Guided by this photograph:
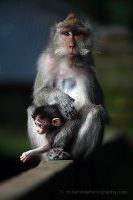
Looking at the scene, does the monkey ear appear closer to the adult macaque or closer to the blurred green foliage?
the adult macaque

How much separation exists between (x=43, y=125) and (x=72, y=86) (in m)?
0.70

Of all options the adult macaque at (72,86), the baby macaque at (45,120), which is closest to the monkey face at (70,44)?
the adult macaque at (72,86)

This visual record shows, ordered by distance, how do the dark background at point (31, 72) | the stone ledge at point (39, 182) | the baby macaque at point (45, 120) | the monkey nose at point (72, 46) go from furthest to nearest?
the dark background at point (31, 72)
the monkey nose at point (72, 46)
the baby macaque at point (45, 120)
the stone ledge at point (39, 182)

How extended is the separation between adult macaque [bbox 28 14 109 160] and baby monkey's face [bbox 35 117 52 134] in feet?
0.49

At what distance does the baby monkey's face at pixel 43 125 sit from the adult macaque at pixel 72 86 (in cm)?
15

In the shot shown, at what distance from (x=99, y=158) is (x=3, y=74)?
46.8 feet

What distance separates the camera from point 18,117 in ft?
71.4

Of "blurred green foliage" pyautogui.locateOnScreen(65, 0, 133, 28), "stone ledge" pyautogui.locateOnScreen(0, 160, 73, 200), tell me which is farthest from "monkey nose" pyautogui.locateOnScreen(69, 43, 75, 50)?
"blurred green foliage" pyautogui.locateOnScreen(65, 0, 133, 28)

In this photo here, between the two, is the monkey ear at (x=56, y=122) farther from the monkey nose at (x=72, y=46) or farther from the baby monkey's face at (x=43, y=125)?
the monkey nose at (x=72, y=46)

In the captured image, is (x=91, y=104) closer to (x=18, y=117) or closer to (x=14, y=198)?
(x=14, y=198)

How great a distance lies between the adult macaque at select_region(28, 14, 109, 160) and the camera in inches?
271

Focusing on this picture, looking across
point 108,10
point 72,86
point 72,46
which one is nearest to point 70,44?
point 72,46

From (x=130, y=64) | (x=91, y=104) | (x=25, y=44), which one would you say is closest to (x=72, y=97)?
(x=91, y=104)

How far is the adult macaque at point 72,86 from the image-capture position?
6.88 meters
